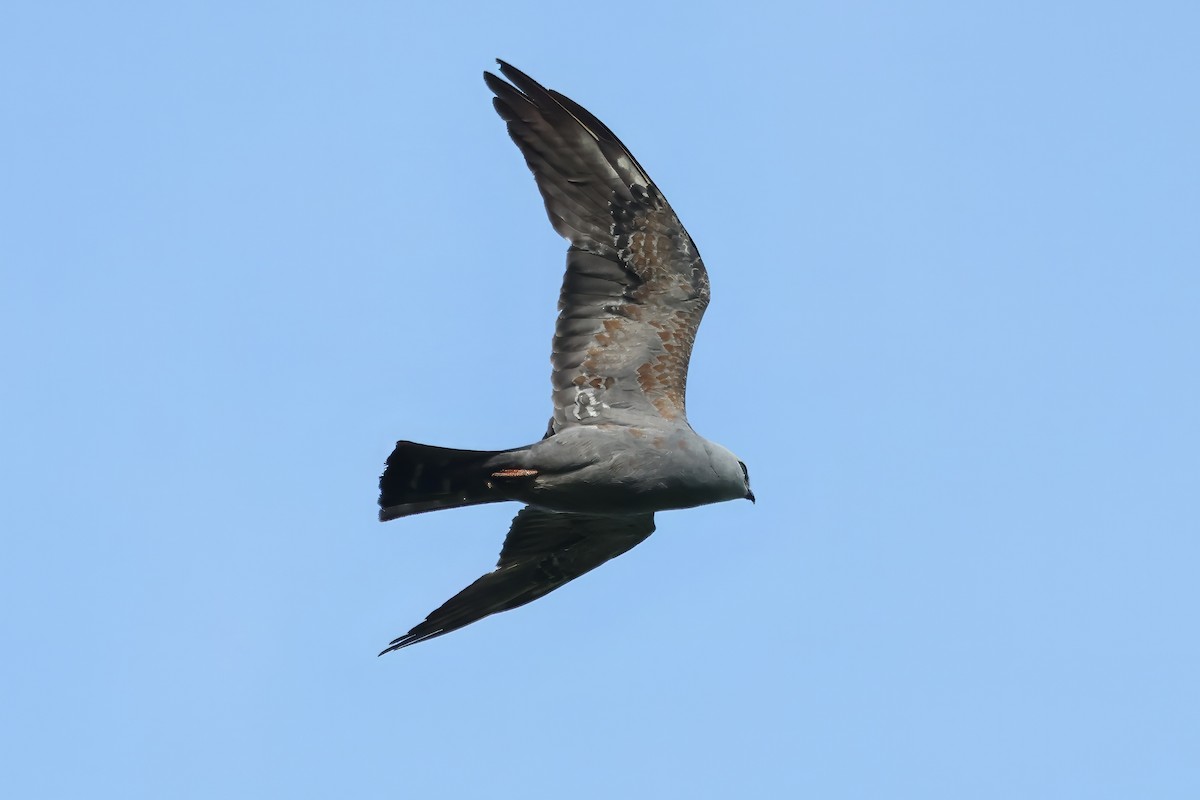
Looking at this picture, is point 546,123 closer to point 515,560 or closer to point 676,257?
point 676,257

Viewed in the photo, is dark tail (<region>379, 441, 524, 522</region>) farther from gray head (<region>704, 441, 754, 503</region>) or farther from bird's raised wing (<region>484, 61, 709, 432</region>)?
gray head (<region>704, 441, 754, 503</region>)

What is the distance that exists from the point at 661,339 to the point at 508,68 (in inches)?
99.0

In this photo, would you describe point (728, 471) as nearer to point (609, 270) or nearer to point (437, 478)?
point (609, 270)

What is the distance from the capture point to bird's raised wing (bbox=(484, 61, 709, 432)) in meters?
13.5

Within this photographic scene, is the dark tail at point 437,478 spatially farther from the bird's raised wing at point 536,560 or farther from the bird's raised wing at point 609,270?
the bird's raised wing at point 536,560

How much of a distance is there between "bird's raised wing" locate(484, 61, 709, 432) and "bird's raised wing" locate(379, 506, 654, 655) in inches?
48.5

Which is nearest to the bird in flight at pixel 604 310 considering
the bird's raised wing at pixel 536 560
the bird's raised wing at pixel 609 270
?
the bird's raised wing at pixel 609 270

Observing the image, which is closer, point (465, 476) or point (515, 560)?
point (465, 476)

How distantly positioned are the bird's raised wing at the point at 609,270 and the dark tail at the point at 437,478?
2.34 ft

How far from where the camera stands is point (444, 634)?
560 inches

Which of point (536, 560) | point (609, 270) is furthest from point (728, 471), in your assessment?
point (536, 560)

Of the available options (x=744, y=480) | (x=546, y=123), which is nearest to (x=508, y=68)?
(x=546, y=123)

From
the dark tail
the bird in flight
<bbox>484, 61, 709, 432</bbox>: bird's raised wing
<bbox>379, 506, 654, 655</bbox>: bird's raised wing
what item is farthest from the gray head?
the dark tail

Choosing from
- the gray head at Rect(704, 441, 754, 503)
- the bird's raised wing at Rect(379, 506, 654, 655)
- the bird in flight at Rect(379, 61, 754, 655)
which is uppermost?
the bird in flight at Rect(379, 61, 754, 655)
